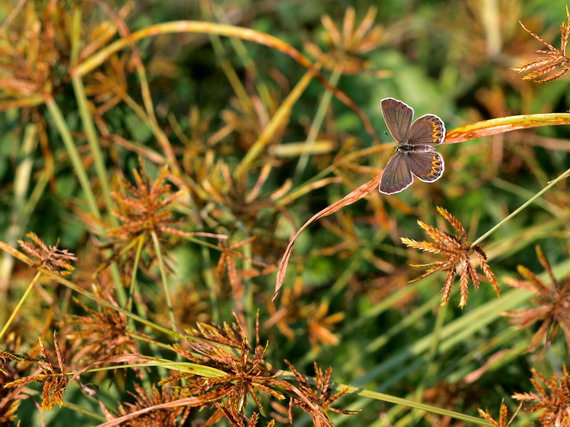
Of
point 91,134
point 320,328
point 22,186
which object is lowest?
point 320,328

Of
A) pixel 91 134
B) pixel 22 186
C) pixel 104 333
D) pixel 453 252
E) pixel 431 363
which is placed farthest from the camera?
pixel 22 186

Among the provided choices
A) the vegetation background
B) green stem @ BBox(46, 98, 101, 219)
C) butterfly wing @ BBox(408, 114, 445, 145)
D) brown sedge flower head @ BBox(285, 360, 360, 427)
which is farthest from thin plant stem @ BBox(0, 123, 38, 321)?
butterfly wing @ BBox(408, 114, 445, 145)

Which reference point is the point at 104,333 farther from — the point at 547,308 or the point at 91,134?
the point at 547,308

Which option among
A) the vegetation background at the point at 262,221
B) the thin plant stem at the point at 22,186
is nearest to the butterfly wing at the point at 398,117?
the vegetation background at the point at 262,221

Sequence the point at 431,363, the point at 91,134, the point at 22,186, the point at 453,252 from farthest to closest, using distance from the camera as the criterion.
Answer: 1. the point at 22,186
2. the point at 91,134
3. the point at 431,363
4. the point at 453,252

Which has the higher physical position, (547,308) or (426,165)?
(426,165)

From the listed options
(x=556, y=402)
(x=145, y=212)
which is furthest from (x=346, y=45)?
(x=556, y=402)

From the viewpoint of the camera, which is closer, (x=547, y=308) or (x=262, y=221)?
(x=547, y=308)

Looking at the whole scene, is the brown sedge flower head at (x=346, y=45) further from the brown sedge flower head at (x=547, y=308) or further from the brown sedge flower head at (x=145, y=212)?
the brown sedge flower head at (x=547, y=308)
